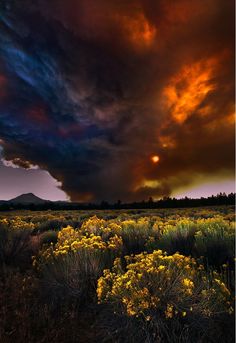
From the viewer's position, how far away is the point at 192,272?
4.46m

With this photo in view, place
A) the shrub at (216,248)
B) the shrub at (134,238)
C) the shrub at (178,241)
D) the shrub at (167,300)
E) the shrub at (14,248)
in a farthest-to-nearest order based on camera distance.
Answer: the shrub at (14,248) → the shrub at (134,238) → the shrub at (178,241) → the shrub at (216,248) → the shrub at (167,300)

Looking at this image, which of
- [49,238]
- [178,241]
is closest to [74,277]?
[178,241]

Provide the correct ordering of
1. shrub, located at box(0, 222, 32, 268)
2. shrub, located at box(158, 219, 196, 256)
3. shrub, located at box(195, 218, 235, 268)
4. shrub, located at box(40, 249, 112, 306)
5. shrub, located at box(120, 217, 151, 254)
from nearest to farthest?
shrub, located at box(40, 249, 112, 306), shrub, located at box(195, 218, 235, 268), shrub, located at box(158, 219, 196, 256), shrub, located at box(120, 217, 151, 254), shrub, located at box(0, 222, 32, 268)

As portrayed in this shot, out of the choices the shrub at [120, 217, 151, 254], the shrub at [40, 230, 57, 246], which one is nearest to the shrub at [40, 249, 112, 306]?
the shrub at [120, 217, 151, 254]

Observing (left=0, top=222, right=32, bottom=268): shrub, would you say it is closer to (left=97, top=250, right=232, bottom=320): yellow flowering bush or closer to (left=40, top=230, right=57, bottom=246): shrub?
(left=40, top=230, right=57, bottom=246): shrub

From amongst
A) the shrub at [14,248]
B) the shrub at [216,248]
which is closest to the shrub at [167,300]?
the shrub at [216,248]

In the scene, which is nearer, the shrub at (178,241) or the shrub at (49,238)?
the shrub at (178,241)

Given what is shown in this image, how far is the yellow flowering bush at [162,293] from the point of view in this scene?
13.0 ft

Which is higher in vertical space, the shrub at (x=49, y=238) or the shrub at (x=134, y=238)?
the shrub at (x=134, y=238)

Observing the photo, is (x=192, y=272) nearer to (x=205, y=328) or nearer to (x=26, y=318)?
(x=205, y=328)

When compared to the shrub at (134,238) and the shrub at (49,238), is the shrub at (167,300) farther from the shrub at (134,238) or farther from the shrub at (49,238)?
the shrub at (49,238)

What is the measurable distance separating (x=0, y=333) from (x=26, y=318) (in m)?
0.56

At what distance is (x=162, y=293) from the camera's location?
414 centimetres

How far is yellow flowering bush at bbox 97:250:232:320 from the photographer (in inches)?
156
